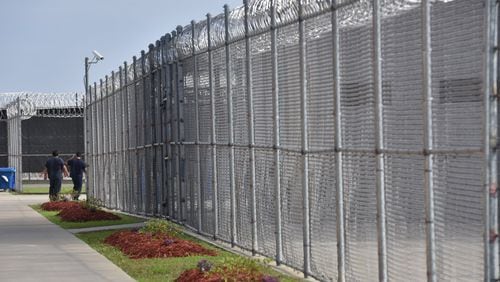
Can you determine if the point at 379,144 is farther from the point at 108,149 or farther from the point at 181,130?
the point at 108,149

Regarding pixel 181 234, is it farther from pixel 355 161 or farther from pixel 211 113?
pixel 355 161

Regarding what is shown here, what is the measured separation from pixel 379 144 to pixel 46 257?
7131mm

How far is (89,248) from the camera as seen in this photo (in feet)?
53.0

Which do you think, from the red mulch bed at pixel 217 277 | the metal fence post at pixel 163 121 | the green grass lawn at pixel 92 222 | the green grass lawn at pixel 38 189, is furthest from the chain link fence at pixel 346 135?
the green grass lawn at pixel 38 189

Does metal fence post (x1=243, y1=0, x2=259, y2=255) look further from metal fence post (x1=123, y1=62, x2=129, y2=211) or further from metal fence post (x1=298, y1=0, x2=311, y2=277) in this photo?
metal fence post (x1=123, y1=62, x2=129, y2=211)

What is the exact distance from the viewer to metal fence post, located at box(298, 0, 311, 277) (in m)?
11.4

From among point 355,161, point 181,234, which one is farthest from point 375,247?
point 181,234

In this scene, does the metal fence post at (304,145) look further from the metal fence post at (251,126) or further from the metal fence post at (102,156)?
the metal fence post at (102,156)

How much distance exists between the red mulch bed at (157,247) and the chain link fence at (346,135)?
0.66 meters

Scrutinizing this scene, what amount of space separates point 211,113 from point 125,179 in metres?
10.0

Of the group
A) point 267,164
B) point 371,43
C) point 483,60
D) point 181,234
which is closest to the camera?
point 483,60

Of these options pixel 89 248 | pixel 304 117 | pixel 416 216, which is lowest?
pixel 89 248

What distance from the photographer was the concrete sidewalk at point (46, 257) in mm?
12648

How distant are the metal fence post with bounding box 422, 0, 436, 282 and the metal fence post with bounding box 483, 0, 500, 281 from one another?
818mm
